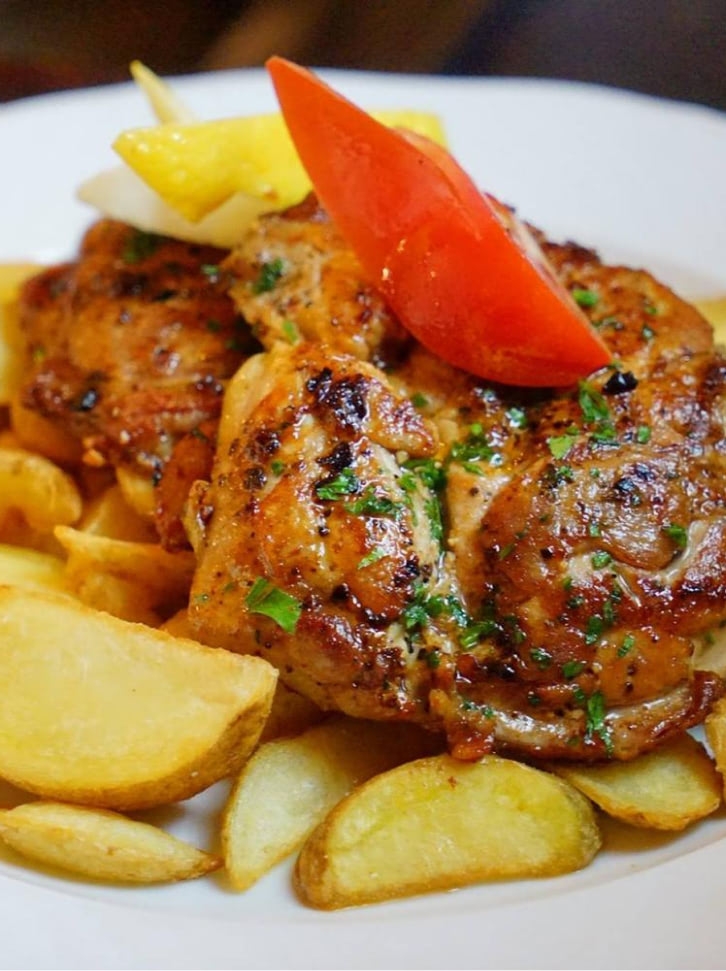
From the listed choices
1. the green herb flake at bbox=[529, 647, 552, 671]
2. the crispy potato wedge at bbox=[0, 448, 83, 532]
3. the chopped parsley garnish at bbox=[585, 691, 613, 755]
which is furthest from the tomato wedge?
the crispy potato wedge at bbox=[0, 448, 83, 532]

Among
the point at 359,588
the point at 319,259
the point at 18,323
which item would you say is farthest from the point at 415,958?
the point at 18,323

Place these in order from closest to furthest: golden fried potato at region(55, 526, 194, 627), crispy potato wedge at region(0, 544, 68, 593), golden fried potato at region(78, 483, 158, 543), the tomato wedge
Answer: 1. the tomato wedge
2. golden fried potato at region(55, 526, 194, 627)
3. crispy potato wedge at region(0, 544, 68, 593)
4. golden fried potato at region(78, 483, 158, 543)

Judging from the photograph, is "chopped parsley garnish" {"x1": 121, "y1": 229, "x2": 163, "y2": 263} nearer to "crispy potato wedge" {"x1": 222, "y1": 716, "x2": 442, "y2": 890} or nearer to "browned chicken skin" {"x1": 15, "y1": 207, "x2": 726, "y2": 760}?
"browned chicken skin" {"x1": 15, "y1": 207, "x2": 726, "y2": 760}

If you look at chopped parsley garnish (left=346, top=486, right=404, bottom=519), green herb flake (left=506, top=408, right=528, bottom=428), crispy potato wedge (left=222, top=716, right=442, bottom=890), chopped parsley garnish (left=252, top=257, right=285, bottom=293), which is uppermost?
green herb flake (left=506, top=408, right=528, bottom=428)

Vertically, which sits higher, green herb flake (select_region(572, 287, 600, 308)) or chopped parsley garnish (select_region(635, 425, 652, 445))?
green herb flake (select_region(572, 287, 600, 308))

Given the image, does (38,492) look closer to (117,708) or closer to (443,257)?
(117,708)

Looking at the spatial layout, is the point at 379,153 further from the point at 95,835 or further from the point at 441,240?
the point at 95,835

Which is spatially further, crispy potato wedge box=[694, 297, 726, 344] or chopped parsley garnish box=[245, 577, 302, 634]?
crispy potato wedge box=[694, 297, 726, 344]

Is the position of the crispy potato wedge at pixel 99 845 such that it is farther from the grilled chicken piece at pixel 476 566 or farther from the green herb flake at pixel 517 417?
the green herb flake at pixel 517 417

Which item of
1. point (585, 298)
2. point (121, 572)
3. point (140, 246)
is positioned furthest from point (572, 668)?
point (140, 246)
